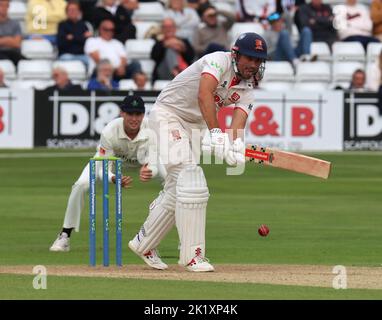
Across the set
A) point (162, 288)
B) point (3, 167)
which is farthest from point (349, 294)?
point (3, 167)

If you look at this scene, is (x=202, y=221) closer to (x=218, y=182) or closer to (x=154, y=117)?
(x=154, y=117)

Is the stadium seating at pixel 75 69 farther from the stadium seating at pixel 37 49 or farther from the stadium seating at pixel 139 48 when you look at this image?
the stadium seating at pixel 139 48

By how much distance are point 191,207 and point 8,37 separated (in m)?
14.4

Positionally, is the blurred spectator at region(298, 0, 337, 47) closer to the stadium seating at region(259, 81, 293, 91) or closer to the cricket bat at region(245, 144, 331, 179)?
the stadium seating at region(259, 81, 293, 91)

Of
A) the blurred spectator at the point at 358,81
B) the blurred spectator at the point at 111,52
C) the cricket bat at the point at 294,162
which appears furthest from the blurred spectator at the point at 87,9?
the cricket bat at the point at 294,162

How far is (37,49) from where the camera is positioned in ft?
77.0

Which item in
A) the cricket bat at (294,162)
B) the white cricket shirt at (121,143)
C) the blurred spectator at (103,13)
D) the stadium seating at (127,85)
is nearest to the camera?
the cricket bat at (294,162)

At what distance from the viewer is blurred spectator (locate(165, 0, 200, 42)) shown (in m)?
23.9

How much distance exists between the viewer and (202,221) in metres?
9.48

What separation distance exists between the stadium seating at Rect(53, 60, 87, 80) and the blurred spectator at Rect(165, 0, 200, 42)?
6.16ft

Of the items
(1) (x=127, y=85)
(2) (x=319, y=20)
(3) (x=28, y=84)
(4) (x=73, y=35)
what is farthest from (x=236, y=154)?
(2) (x=319, y=20)

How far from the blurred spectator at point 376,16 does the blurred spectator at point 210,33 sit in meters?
2.61

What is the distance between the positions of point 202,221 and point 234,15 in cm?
1512

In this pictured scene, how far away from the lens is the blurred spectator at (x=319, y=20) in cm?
2394
